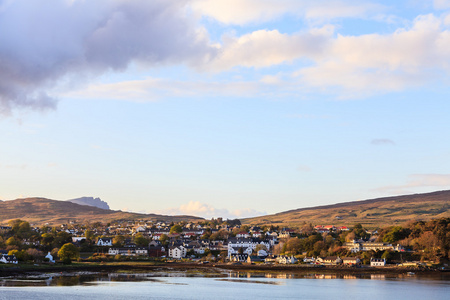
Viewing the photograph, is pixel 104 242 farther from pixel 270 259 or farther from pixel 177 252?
pixel 270 259

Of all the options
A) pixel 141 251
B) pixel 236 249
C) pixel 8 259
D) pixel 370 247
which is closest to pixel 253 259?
pixel 236 249

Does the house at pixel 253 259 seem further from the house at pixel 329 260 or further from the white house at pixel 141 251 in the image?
the white house at pixel 141 251

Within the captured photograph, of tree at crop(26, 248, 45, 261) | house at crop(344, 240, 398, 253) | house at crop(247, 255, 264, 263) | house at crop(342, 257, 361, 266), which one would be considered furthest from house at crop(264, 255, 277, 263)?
tree at crop(26, 248, 45, 261)

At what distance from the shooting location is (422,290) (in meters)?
61.1

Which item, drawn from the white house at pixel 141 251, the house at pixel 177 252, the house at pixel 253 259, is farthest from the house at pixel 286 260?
the white house at pixel 141 251

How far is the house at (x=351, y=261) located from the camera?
99.8m

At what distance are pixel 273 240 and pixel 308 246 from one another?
82.9 ft

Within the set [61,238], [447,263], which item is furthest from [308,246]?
[61,238]

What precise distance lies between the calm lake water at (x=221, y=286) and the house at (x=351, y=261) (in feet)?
65.4

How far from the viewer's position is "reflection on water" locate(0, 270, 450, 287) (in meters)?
64.8

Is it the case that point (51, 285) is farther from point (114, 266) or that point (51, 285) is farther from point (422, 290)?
point (422, 290)

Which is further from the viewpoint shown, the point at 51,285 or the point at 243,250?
the point at 243,250

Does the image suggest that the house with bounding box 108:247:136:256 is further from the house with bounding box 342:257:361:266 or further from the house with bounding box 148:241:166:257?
the house with bounding box 342:257:361:266

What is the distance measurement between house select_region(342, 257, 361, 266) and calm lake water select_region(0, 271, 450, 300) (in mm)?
19934
